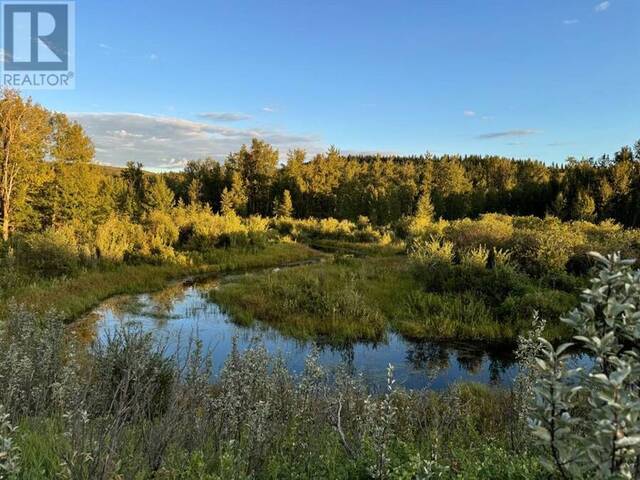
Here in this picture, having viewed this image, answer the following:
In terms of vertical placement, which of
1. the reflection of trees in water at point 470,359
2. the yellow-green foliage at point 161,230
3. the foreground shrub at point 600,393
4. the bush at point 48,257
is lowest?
the reflection of trees in water at point 470,359

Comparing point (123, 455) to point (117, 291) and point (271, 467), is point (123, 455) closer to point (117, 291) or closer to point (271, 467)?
point (271, 467)

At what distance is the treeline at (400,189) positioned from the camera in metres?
46.9

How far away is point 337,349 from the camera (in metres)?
11.8

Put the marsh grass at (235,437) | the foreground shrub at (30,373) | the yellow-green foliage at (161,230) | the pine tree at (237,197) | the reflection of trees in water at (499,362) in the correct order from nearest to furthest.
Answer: the marsh grass at (235,437) < the foreground shrub at (30,373) < the reflection of trees in water at (499,362) < the yellow-green foliage at (161,230) < the pine tree at (237,197)

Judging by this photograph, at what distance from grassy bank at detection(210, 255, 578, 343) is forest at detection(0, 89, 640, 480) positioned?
79 millimetres

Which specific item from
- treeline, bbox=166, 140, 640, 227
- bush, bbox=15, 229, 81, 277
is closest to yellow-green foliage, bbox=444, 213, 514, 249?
bush, bbox=15, 229, 81, 277

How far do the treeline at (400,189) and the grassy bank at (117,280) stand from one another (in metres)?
26.8

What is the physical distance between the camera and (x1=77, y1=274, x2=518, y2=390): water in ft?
32.6

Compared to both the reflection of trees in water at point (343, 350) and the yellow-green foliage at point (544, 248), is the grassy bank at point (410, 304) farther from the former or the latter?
the yellow-green foliage at point (544, 248)

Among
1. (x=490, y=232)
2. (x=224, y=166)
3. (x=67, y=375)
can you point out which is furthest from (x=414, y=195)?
(x=67, y=375)

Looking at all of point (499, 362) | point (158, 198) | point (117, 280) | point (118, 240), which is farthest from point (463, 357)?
point (158, 198)

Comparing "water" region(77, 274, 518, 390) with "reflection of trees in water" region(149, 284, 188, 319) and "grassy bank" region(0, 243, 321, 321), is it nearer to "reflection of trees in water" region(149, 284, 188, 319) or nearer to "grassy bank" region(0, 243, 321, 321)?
"reflection of trees in water" region(149, 284, 188, 319)

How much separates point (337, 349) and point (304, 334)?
1.27 m

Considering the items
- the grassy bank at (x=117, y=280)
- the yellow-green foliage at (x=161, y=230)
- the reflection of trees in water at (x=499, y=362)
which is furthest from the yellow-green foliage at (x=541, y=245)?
the yellow-green foliage at (x=161, y=230)
